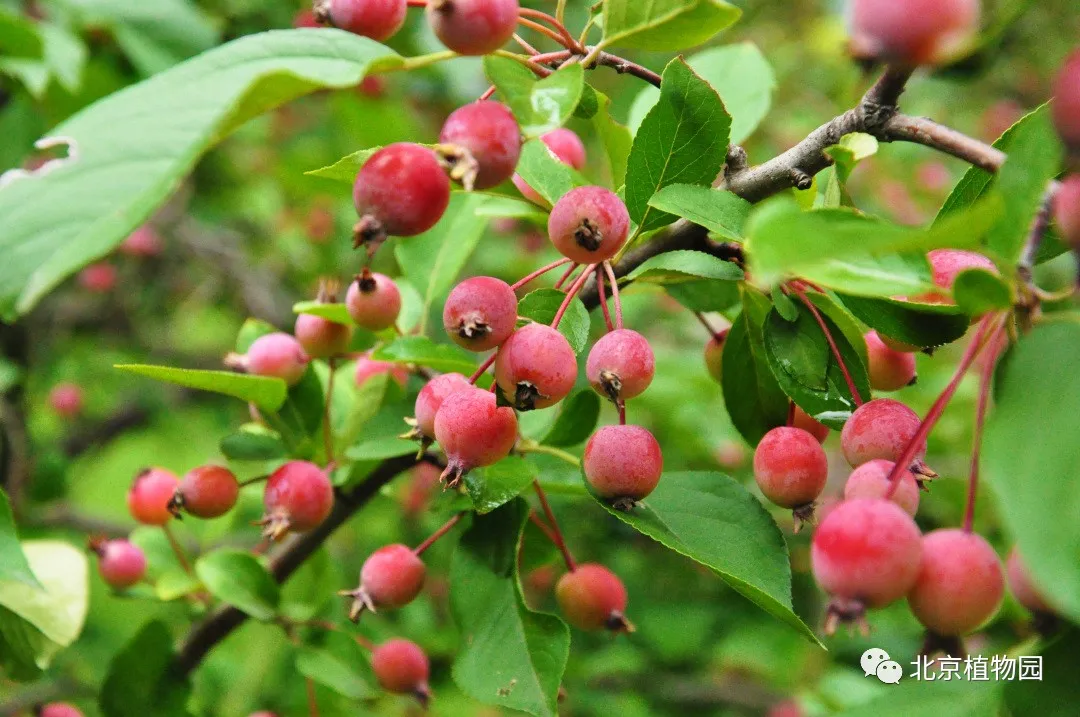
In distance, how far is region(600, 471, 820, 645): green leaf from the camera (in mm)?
675

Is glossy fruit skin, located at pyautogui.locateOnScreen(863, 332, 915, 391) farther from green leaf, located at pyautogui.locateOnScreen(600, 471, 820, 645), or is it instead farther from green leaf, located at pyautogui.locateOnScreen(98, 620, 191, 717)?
green leaf, located at pyautogui.locateOnScreen(98, 620, 191, 717)

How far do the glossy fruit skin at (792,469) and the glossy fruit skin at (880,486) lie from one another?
0.30 feet

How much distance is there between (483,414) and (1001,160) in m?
0.40

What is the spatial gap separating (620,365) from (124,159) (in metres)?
0.38

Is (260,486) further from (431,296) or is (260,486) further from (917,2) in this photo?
(917,2)

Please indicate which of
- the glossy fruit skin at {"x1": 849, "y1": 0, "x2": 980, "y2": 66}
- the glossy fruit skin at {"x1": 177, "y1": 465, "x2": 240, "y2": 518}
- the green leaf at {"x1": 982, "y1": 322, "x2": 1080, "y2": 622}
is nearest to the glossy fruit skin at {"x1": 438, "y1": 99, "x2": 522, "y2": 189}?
the glossy fruit skin at {"x1": 849, "y1": 0, "x2": 980, "y2": 66}

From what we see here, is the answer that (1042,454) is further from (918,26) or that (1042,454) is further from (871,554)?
(918,26)

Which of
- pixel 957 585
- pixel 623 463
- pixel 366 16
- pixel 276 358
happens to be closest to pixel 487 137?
pixel 366 16

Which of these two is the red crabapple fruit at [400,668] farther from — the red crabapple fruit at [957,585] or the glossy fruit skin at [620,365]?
the red crabapple fruit at [957,585]

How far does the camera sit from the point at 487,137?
0.55 meters

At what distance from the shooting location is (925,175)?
3.20 m

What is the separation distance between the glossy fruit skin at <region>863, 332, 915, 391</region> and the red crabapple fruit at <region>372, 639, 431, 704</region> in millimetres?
594

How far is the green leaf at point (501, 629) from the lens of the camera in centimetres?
78

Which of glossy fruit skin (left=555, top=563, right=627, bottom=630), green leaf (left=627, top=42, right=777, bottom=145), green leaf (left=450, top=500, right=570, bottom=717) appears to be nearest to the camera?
green leaf (left=450, top=500, right=570, bottom=717)
